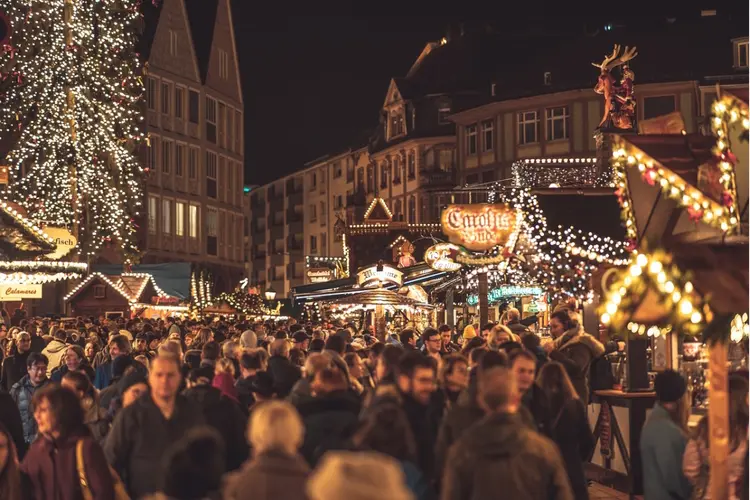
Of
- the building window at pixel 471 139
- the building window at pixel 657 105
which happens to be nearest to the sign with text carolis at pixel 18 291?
the building window at pixel 657 105

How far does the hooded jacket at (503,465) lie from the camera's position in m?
7.06

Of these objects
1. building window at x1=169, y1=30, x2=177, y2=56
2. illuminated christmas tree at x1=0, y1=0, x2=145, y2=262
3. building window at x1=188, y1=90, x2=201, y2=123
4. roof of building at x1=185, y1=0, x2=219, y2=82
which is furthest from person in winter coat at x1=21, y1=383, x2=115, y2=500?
roof of building at x1=185, y1=0, x2=219, y2=82

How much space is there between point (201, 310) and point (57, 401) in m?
39.9

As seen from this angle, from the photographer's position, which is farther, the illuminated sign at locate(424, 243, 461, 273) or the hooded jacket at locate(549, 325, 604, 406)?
the illuminated sign at locate(424, 243, 461, 273)

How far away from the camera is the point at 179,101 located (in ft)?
220

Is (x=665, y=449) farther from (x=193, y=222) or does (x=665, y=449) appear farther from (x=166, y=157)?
(x=193, y=222)

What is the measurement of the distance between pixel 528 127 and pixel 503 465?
57343 millimetres

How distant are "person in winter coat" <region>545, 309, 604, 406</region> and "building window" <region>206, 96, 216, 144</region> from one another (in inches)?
2193

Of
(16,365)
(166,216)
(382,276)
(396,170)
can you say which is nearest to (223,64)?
(166,216)

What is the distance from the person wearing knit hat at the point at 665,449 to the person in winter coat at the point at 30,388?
20.4 feet

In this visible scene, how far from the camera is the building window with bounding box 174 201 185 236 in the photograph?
67.1 metres

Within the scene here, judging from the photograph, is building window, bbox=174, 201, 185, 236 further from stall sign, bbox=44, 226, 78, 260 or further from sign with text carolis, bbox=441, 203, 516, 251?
sign with text carolis, bbox=441, 203, 516, 251

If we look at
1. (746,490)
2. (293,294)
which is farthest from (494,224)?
(746,490)

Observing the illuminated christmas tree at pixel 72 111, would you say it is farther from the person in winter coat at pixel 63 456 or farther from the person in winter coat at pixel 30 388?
the person in winter coat at pixel 63 456
